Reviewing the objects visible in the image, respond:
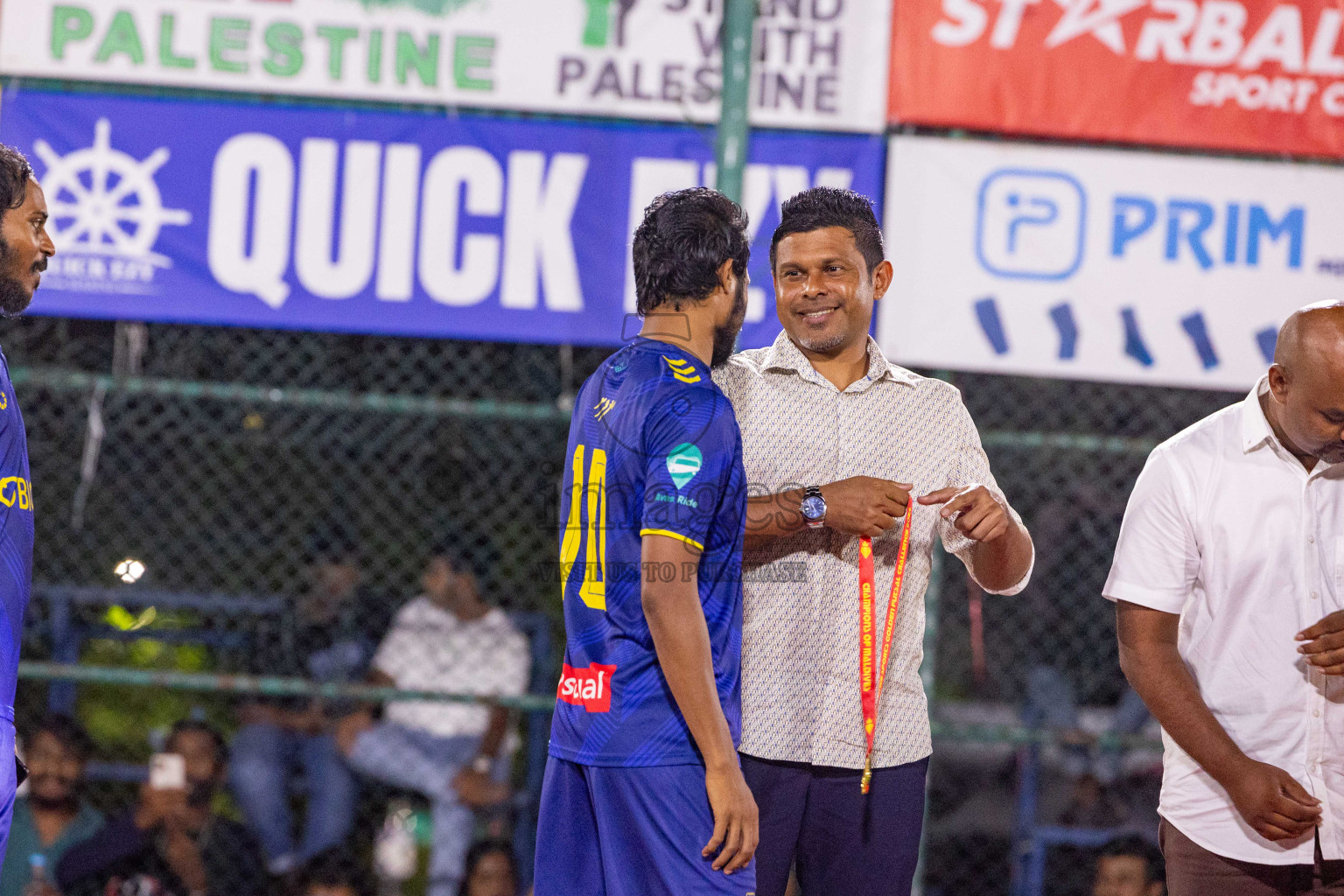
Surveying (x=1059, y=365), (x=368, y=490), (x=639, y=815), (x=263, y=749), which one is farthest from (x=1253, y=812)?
(x=368, y=490)

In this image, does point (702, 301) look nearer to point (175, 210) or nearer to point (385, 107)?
point (385, 107)

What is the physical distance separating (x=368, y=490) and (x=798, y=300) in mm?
3552

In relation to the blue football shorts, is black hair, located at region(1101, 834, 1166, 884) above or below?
below

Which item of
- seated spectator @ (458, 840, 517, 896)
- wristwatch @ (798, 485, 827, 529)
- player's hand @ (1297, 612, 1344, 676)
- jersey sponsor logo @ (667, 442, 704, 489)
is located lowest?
seated spectator @ (458, 840, 517, 896)

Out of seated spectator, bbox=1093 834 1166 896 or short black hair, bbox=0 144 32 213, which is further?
seated spectator, bbox=1093 834 1166 896

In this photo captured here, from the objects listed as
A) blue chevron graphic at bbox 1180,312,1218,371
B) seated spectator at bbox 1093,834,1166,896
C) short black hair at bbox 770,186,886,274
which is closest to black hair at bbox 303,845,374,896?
seated spectator at bbox 1093,834,1166,896

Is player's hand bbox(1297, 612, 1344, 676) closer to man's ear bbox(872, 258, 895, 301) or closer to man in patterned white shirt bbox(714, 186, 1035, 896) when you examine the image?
man in patterned white shirt bbox(714, 186, 1035, 896)

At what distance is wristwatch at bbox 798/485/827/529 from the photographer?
7.86 ft

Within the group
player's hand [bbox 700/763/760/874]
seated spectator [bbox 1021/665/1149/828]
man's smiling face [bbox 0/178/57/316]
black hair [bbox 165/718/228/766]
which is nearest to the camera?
player's hand [bbox 700/763/760/874]

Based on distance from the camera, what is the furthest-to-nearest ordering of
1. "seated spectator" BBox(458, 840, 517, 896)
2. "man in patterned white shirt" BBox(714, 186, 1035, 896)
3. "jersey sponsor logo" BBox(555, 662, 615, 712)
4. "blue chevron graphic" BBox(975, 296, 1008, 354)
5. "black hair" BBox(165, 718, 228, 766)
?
"black hair" BBox(165, 718, 228, 766), "seated spectator" BBox(458, 840, 517, 896), "blue chevron graphic" BBox(975, 296, 1008, 354), "man in patterned white shirt" BBox(714, 186, 1035, 896), "jersey sponsor logo" BBox(555, 662, 615, 712)

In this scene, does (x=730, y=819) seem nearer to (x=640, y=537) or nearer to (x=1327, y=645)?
(x=640, y=537)

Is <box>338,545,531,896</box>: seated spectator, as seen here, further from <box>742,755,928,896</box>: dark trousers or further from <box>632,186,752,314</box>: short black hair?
<box>632,186,752,314</box>: short black hair

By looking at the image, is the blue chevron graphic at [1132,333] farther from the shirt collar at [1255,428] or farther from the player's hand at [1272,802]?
the player's hand at [1272,802]

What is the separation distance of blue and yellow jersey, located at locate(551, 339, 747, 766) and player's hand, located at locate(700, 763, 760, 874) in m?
0.07
